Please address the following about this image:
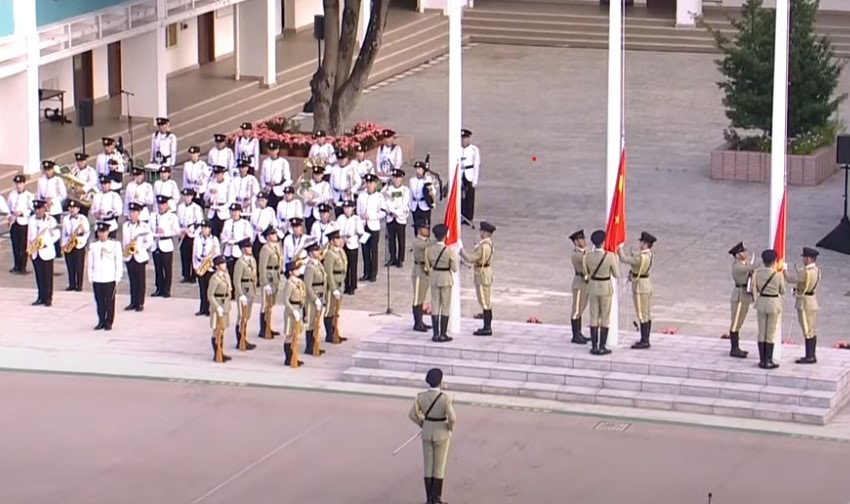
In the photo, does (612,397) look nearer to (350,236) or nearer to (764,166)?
(350,236)

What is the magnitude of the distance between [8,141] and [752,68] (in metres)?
12.9

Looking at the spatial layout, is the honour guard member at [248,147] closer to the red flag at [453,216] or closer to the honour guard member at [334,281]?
the honour guard member at [334,281]

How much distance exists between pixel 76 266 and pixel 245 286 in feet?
14.0

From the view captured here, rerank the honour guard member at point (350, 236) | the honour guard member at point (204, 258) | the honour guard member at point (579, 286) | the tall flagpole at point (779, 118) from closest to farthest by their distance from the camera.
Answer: the tall flagpole at point (779, 118) < the honour guard member at point (579, 286) < the honour guard member at point (204, 258) < the honour guard member at point (350, 236)

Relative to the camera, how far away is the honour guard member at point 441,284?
86.5 feet

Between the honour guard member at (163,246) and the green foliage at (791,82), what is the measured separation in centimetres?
1224

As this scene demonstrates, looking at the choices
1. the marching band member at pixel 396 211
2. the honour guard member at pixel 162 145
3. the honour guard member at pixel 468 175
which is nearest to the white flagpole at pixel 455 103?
the marching band member at pixel 396 211

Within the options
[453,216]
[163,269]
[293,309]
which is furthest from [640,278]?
[163,269]

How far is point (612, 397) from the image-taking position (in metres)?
25.0

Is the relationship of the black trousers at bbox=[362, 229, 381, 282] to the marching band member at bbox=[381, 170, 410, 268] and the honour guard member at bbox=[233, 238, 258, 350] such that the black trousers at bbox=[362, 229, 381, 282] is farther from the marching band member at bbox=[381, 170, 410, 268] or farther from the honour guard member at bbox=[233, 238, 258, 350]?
the honour guard member at bbox=[233, 238, 258, 350]

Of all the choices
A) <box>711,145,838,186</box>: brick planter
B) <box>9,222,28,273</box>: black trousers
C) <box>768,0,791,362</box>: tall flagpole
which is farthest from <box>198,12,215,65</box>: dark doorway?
<box>768,0,791,362</box>: tall flagpole

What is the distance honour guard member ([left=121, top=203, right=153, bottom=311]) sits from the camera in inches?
1155

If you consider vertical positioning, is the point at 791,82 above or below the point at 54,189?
above

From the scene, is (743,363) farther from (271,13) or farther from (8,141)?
(271,13)
